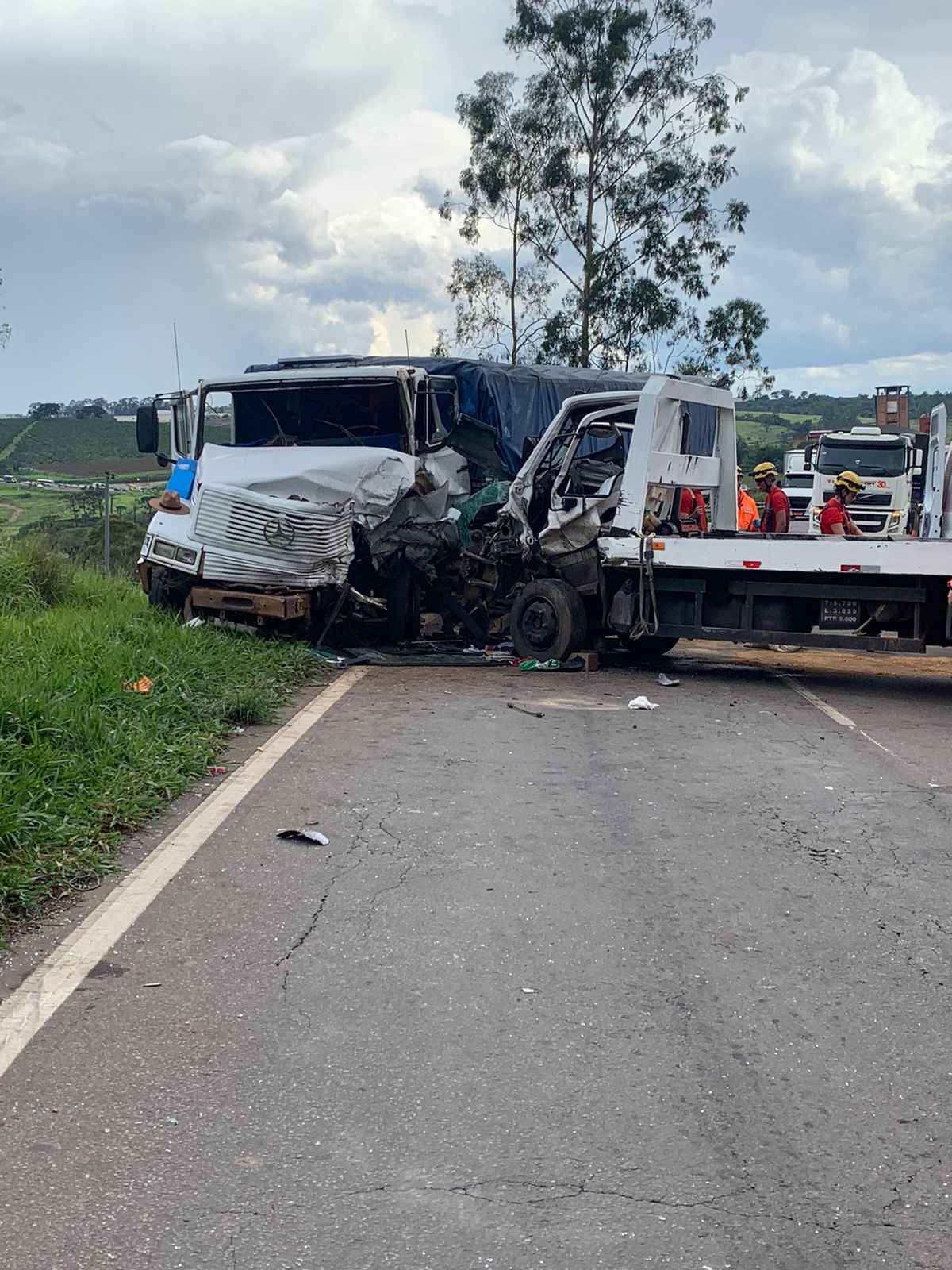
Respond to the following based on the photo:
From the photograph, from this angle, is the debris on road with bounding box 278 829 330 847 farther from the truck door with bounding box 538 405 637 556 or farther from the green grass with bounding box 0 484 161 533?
the green grass with bounding box 0 484 161 533

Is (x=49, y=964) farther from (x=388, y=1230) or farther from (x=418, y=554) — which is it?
(x=418, y=554)

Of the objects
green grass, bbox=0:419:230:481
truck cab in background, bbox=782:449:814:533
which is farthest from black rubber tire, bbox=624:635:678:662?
green grass, bbox=0:419:230:481

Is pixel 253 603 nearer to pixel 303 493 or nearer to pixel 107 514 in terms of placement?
pixel 303 493

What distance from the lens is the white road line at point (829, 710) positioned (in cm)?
894

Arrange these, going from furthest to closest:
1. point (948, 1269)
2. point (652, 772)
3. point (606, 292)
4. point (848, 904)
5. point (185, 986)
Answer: point (606, 292), point (652, 772), point (848, 904), point (185, 986), point (948, 1269)

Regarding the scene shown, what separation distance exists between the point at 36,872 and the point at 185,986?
1.37m

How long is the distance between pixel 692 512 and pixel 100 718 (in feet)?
23.5

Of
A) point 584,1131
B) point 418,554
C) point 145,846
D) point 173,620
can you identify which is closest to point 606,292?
point 418,554

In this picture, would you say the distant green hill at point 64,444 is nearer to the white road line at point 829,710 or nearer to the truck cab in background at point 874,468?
the truck cab in background at point 874,468

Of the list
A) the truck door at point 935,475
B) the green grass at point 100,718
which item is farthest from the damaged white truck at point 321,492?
the truck door at point 935,475

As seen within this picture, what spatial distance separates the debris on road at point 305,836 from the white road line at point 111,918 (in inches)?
13.7

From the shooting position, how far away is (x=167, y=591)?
1312 cm

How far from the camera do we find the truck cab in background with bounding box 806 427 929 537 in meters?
26.4

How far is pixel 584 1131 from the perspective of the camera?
11.2ft
